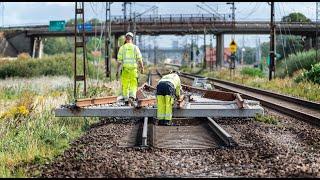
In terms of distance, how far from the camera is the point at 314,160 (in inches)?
345

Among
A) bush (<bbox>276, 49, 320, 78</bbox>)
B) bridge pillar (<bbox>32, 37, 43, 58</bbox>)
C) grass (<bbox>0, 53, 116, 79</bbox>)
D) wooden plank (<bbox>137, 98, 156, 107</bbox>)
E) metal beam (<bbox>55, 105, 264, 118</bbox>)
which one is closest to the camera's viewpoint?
metal beam (<bbox>55, 105, 264, 118</bbox>)

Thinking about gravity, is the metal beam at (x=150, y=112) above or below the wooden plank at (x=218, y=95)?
below

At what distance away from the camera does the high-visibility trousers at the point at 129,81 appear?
50.0 ft

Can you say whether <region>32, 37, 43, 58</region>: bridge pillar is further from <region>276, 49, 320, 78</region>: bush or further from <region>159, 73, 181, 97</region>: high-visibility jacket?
<region>159, 73, 181, 97</region>: high-visibility jacket

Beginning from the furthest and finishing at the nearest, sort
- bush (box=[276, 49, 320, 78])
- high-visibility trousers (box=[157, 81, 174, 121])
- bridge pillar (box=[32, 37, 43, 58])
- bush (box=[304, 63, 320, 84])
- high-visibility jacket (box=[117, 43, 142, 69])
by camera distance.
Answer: bridge pillar (box=[32, 37, 43, 58])
bush (box=[276, 49, 320, 78])
bush (box=[304, 63, 320, 84])
high-visibility jacket (box=[117, 43, 142, 69])
high-visibility trousers (box=[157, 81, 174, 121])

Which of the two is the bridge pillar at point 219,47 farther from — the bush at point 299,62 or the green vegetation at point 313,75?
the green vegetation at point 313,75

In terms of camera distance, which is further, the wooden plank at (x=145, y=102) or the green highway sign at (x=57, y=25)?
the green highway sign at (x=57, y=25)

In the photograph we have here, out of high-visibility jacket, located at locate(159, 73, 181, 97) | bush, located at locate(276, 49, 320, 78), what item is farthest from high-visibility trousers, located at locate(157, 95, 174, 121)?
bush, located at locate(276, 49, 320, 78)

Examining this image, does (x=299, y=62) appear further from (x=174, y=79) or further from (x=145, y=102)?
(x=174, y=79)

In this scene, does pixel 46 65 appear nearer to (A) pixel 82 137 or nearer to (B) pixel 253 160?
(A) pixel 82 137

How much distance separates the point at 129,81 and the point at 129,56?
0.72 meters

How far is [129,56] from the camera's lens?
15.1 m

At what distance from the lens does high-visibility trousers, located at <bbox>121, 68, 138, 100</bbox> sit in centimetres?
1524

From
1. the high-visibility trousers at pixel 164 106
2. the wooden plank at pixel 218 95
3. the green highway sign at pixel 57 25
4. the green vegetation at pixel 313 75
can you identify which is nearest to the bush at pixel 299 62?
the green vegetation at pixel 313 75
